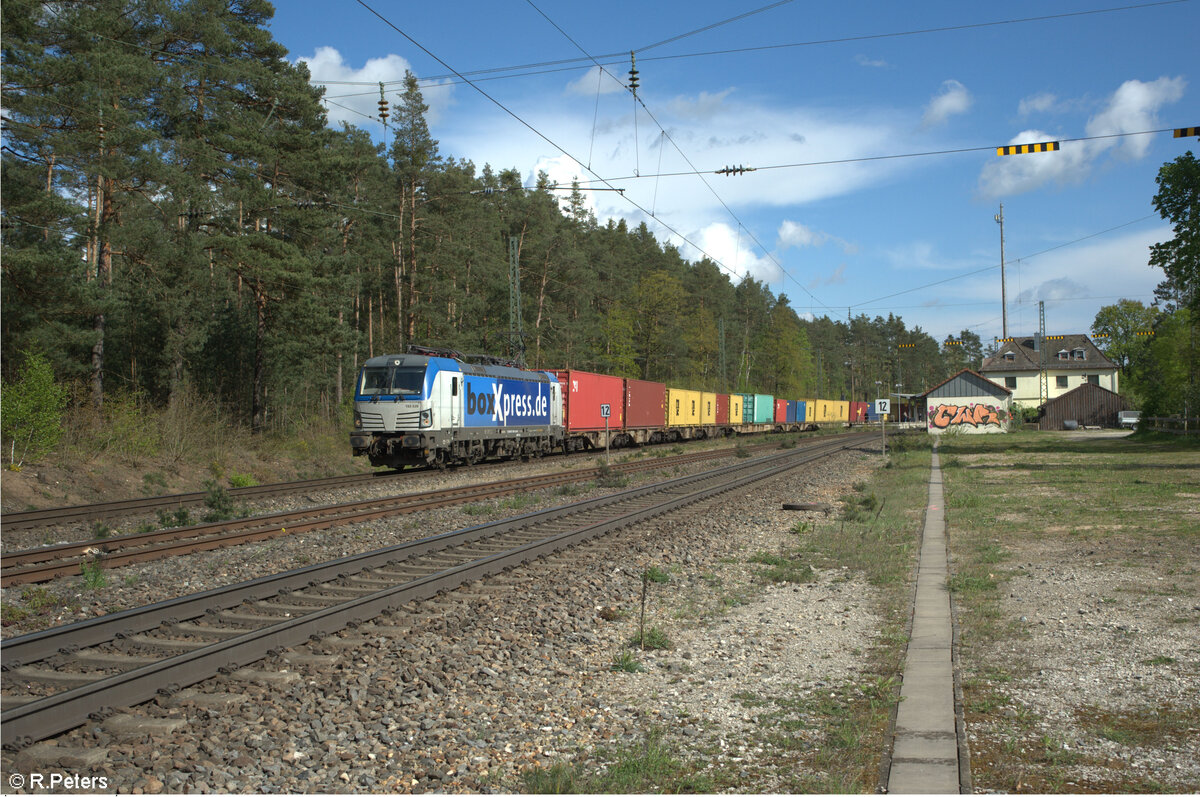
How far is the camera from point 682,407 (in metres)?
43.5

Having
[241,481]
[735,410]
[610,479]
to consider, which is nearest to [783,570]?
[610,479]

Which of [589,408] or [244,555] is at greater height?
[589,408]

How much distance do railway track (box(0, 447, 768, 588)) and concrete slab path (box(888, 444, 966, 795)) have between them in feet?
29.1

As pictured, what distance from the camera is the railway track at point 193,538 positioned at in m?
9.62

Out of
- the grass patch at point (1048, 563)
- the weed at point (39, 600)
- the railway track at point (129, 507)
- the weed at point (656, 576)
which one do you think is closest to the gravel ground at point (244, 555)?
the weed at point (39, 600)

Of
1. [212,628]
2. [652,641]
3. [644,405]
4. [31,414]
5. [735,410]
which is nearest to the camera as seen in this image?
[212,628]

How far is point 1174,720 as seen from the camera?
203 inches

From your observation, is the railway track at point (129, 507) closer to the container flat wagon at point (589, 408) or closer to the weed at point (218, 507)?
the weed at point (218, 507)

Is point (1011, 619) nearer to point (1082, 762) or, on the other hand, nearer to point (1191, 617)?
point (1191, 617)

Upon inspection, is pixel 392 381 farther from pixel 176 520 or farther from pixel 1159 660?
pixel 1159 660

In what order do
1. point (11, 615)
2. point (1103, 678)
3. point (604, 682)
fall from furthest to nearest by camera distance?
point (11, 615)
point (604, 682)
point (1103, 678)

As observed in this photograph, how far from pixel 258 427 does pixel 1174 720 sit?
29.7m

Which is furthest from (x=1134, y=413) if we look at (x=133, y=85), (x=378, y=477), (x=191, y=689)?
(x=191, y=689)

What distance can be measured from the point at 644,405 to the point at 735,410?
15.8m
